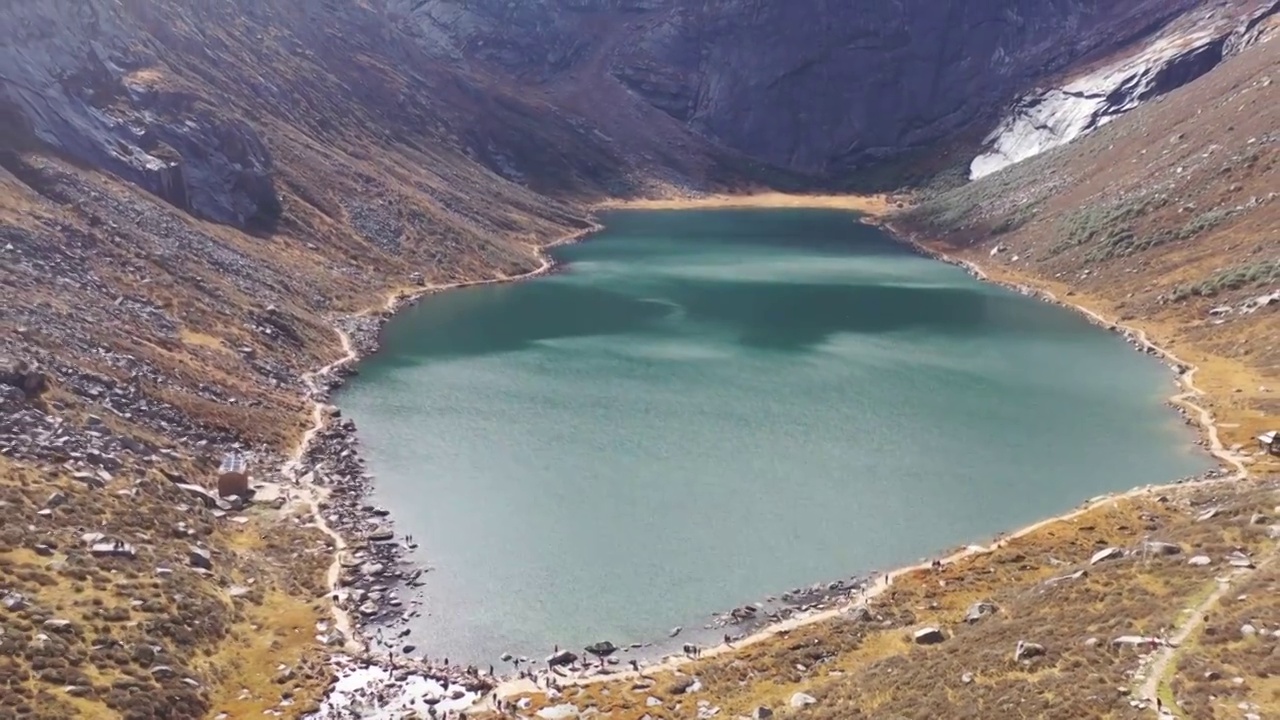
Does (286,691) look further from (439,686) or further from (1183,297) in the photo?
(1183,297)

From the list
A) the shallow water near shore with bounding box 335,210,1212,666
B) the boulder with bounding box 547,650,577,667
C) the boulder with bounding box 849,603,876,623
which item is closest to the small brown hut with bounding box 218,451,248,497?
the shallow water near shore with bounding box 335,210,1212,666

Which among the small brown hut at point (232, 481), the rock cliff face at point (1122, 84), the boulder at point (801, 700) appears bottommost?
the boulder at point (801, 700)

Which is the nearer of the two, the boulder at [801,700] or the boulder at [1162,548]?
the boulder at [801,700]

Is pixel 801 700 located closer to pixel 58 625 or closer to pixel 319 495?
pixel 58 625

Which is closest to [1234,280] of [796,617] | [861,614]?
[861,614]

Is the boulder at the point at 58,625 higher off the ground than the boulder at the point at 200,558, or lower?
lower

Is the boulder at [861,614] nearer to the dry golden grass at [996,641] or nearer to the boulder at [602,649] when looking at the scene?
the dry golden grass at [996,641]

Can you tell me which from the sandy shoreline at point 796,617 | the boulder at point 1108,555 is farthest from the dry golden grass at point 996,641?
the boulder at point 1108,555

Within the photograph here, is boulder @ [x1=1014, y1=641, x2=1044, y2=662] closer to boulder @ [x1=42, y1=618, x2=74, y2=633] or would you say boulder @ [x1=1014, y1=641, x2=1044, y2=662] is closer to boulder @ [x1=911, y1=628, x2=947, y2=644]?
boulder @ [x1=911, y1=628, x2=947, y2=644]

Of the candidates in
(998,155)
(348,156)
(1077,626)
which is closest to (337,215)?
(348,156)
